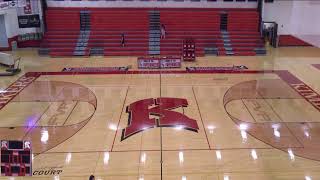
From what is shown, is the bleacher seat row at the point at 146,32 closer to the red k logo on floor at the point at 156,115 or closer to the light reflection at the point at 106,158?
the red k logo on floor at the point at 156,115

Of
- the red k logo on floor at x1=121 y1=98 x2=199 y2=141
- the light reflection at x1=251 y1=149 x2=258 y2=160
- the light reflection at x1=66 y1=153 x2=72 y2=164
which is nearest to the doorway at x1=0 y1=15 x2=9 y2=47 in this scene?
the red k logo on floor at x1=121 y1=98 x2=199 y2=141

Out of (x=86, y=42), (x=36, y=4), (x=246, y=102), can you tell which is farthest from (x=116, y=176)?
(x=36, y=4)

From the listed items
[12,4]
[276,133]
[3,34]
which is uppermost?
[12,4]

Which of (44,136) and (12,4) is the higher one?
(12,4)

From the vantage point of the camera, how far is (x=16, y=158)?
7340mm

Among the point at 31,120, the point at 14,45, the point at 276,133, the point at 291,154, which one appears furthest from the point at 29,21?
the point at 291,154

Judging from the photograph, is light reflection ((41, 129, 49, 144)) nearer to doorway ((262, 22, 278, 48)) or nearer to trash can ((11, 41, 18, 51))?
trash can ((11, 41, 18, 51))

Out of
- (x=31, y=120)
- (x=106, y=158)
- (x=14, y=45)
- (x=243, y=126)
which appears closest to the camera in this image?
(x=106, y=158)

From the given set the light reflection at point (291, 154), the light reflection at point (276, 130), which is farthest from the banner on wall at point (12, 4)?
the light reflection at point (291, 154)

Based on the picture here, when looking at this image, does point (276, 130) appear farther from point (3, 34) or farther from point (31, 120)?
point (3, 34)

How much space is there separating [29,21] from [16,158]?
19.0 metres

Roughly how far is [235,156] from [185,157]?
138cm

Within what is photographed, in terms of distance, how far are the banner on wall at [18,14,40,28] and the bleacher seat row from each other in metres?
0.78

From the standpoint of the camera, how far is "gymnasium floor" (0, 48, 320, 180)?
29.9 feet
